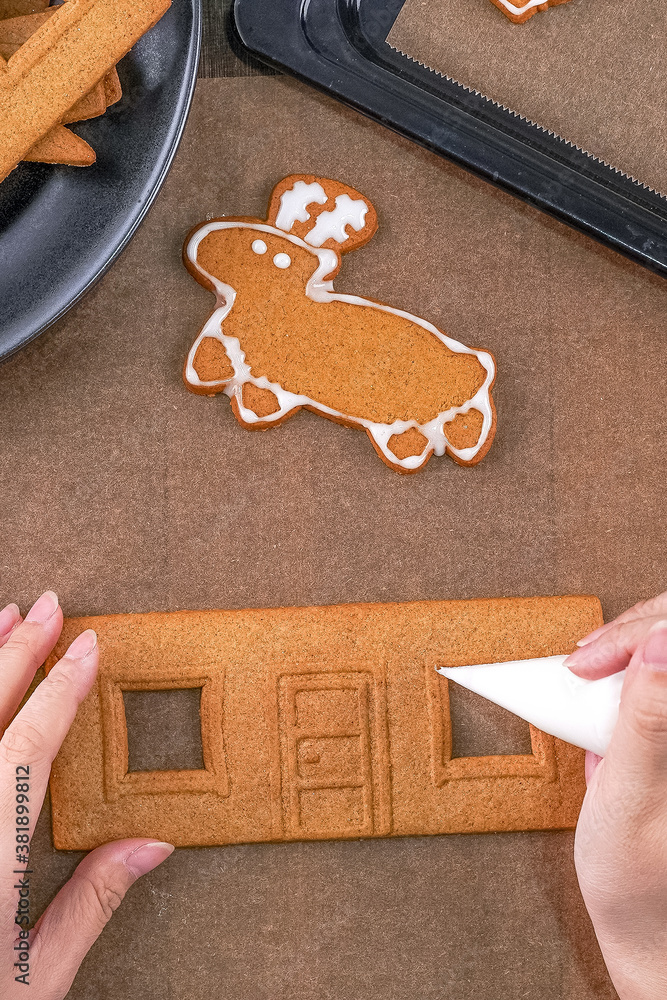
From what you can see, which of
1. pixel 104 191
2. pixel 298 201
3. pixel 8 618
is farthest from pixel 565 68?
pixel 8 618

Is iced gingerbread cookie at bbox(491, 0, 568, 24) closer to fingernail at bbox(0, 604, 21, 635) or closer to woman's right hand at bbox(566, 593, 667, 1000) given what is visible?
woman's right hand at bbox(566, 593, 667, 1000)

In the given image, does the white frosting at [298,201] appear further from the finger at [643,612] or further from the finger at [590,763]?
the finger at [590,763]

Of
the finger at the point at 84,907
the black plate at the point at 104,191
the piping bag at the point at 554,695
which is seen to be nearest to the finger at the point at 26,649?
the finger at the point at 84,907

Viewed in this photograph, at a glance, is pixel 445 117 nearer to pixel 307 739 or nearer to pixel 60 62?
pixel 60 62

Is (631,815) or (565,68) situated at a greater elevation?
(565,68)

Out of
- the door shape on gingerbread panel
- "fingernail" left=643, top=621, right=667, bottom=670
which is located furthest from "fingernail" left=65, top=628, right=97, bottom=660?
"fingernail" left=643, top=621, right=667, bottom=670

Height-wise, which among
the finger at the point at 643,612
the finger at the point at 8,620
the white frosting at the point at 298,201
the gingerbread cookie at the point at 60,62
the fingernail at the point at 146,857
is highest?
the gingerbread cookie at the point at 60,62
